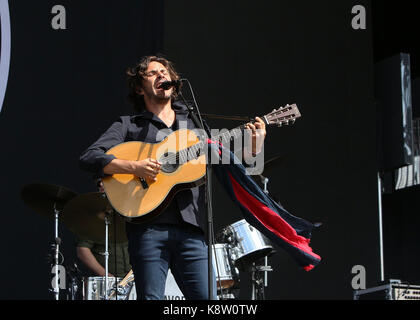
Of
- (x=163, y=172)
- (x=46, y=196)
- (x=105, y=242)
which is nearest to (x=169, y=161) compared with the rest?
(x=163, y=172)

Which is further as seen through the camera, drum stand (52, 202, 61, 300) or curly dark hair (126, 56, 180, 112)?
drum stand (52, 202, 61, 300)

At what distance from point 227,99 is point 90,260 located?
2234 mm

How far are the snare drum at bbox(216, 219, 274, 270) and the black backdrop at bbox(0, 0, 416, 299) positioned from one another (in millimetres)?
984

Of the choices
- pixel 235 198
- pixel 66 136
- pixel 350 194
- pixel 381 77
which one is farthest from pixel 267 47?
pixel 235 198

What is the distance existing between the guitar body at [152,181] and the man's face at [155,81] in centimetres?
23

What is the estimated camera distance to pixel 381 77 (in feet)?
23.7

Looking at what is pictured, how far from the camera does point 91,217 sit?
511cm

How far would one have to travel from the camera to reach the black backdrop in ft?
19.7

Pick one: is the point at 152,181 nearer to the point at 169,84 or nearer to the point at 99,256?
the point at 169,84

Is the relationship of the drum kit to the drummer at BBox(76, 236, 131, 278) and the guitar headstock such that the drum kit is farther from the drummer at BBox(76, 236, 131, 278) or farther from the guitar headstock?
the guitar headstock

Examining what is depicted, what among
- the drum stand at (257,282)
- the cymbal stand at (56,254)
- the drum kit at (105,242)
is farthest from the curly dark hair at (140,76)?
the drum stand at (257,282)

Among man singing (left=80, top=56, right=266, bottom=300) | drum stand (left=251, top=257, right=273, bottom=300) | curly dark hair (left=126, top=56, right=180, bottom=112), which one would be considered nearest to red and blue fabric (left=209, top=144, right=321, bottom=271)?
man singing (left=80, top=56, right=266, bottom=300)
